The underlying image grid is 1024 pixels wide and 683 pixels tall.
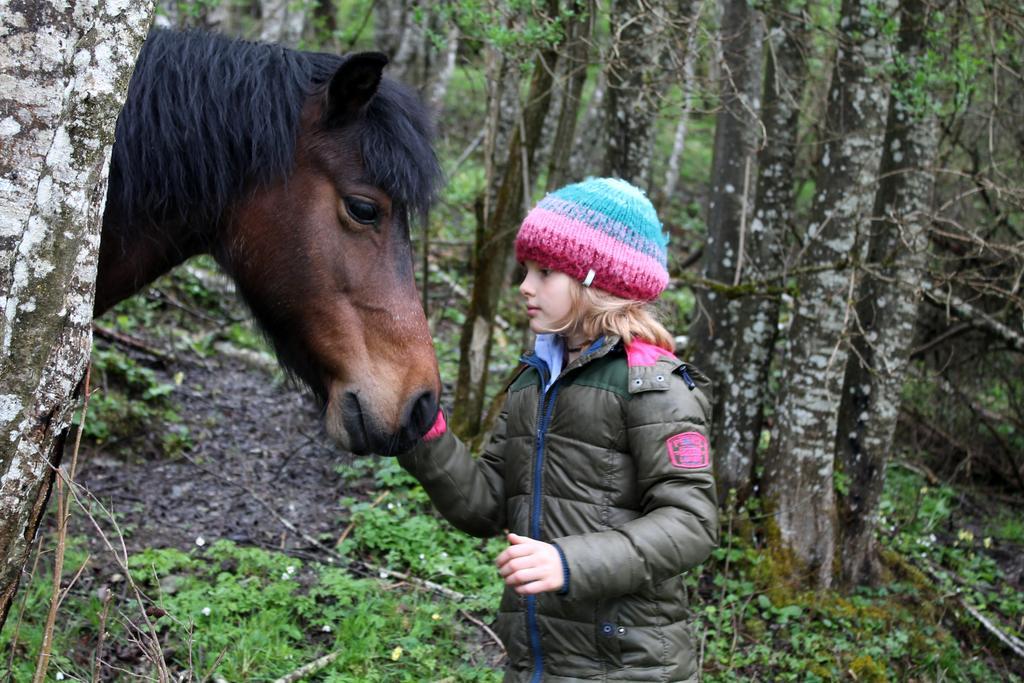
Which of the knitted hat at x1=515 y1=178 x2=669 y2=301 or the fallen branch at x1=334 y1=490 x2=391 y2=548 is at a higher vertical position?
the knitted hat at x1=515 y1=178 x2=669 y2=301

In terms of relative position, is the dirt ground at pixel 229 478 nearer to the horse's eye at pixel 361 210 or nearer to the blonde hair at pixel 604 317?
the horse's eye at pixel 361 210

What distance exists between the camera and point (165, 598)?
12.0 feet

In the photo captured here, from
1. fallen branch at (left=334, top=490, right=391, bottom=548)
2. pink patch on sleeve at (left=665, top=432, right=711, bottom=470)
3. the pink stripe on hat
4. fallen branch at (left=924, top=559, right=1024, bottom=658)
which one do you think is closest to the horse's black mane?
the pink stripe on hat

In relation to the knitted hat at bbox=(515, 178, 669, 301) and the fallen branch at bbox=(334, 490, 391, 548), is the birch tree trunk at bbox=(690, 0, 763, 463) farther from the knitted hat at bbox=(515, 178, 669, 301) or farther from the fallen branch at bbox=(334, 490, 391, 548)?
the knitted hat at bbox=(515, 178, 669, 301)

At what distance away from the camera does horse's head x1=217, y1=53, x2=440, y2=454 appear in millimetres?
2502

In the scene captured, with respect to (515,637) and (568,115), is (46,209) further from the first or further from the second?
(568,115)

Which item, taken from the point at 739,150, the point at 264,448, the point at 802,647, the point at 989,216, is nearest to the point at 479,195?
the point at 739,150

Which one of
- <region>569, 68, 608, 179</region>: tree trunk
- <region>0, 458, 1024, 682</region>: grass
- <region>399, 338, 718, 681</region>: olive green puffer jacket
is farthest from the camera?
<region>569, 68, 608, 179</region>: tree trunk

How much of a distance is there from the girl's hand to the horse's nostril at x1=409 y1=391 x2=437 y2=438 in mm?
559

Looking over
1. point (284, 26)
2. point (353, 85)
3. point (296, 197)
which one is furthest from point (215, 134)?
point (284, 26)

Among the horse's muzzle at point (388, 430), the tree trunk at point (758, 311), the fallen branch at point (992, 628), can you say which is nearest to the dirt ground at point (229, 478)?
the horse's muzzle at point (388, 430)

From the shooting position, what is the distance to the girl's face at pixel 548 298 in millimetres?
2359

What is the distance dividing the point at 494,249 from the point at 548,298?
2702 millimetres

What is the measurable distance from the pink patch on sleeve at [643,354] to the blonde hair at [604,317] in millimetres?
17
